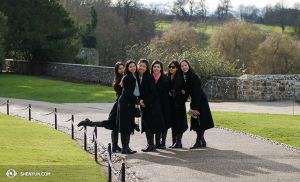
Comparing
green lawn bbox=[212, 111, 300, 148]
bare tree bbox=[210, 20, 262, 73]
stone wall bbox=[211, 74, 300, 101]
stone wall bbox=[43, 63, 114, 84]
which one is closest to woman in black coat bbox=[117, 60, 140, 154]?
green lawn bbox=[212, 111, 300, 148]

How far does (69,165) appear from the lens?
6027 millimetres

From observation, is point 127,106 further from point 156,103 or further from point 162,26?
point 162,26

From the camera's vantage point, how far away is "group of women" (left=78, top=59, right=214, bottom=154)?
7207 millimetres

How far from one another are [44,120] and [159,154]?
6.65m

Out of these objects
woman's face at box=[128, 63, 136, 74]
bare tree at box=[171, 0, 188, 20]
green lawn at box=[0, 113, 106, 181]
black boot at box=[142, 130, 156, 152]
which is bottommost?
green lawn at box=[0, 113, 106, 181]

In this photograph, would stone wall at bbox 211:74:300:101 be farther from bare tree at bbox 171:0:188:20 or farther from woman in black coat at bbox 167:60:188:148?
bare tree at bbox 171:0:188:20

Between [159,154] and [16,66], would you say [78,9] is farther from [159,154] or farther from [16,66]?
[159,154]

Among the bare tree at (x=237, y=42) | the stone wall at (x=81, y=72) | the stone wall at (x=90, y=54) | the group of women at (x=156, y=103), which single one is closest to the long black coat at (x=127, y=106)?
the group of women at (x=156, y=103)

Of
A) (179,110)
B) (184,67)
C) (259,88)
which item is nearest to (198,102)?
(179,110)

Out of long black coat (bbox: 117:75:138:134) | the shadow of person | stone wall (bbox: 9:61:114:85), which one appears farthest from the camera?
stone wall (bbox: 9:61:114:85)

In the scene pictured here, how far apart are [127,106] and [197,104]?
63.2 inches

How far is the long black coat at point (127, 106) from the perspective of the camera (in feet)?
23.4

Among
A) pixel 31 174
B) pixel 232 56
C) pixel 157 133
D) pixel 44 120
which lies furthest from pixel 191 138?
pixel 232 56

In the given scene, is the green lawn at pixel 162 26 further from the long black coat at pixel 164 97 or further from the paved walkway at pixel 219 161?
Answer: the long black coat at pixel 164 97
